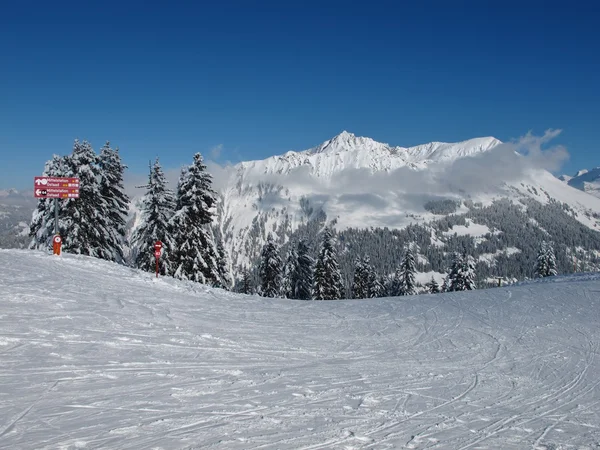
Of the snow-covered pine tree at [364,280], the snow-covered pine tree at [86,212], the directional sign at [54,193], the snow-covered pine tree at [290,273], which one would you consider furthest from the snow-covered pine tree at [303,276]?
the directional sign at [54,193]

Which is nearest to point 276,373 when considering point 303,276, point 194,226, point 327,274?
point 194,226

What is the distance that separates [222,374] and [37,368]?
3.17 metres

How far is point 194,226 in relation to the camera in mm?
29469

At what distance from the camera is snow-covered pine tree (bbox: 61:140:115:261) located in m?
27.7

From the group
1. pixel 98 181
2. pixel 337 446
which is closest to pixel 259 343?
pixel 337 446

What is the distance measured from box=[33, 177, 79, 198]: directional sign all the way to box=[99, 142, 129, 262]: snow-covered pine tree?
10303mm

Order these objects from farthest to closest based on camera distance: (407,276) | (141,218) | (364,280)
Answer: (407,276), (364,280), (141,218)

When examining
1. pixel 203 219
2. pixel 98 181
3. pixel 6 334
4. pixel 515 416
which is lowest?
pixel 515 416

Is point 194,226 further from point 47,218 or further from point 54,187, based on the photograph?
point 54,187

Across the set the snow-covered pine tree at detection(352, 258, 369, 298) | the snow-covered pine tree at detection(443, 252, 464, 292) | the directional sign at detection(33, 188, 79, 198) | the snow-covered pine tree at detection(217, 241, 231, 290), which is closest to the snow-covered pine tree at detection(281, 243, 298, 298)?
the snow-covered pine tree at detection(217, 241, 231, 290)

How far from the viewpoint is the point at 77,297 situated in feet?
42.9

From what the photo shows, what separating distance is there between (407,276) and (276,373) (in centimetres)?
4544

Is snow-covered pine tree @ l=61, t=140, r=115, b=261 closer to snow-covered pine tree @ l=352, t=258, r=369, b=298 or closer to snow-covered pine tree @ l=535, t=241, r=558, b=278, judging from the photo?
snow-covered pine tree @ l=352, t=258, r=369, b=298

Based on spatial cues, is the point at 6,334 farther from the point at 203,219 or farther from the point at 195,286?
the point at 203,219
